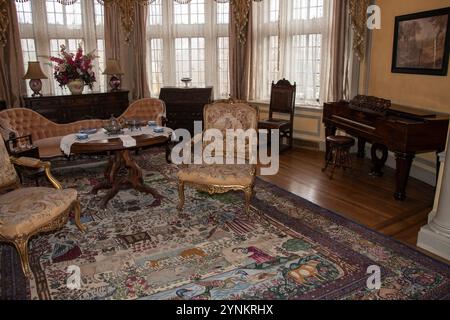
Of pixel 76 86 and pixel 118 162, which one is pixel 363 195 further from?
pixel 76 86

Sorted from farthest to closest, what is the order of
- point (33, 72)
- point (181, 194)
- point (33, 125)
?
point (33, 72) < point (33, 125) < point (181, 194)

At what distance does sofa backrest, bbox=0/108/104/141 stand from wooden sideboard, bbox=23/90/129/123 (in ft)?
2.31

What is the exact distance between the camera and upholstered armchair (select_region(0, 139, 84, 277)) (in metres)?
2.87

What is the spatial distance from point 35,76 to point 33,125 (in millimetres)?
993

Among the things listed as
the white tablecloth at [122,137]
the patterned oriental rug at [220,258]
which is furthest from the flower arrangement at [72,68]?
the patterned oriental rug at [220,258]

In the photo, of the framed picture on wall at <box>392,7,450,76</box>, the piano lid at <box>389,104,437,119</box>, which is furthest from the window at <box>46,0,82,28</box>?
the piano lid at <box>389,104,437,119</box>

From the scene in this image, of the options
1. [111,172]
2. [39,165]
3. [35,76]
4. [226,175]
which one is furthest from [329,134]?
[35,76]

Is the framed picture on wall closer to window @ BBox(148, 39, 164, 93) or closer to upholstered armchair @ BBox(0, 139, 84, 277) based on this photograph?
window @ BBox(148, 39, 164, 93)

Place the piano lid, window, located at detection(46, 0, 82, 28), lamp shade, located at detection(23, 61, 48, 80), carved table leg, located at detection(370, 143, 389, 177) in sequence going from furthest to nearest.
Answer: window, located at detection(46, 0, 82, 28) < lamp shade, located at detection(23, 61, 48, 80) < carved table leg, located at detection(370, 143, 389, 177) < the piano lid

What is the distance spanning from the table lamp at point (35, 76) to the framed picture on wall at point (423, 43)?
219 inches

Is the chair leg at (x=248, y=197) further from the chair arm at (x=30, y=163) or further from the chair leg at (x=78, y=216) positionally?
the chair arm at (x=30, y=163)

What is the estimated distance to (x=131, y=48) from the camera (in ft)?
23.8

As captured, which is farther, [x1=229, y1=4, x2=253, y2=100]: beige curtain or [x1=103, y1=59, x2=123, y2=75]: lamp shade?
[x1=229, y1=4, x2=253, y2=100]: beige curtain

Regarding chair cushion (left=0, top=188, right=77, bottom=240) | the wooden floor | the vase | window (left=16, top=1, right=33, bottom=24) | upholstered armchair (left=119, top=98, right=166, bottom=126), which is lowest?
the wooden floor
